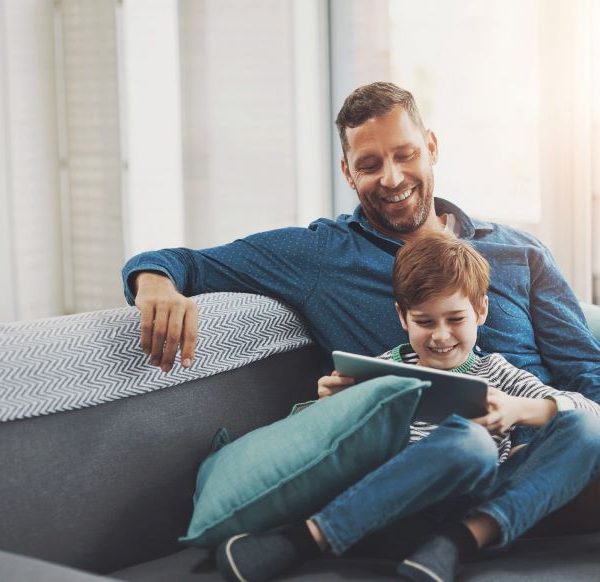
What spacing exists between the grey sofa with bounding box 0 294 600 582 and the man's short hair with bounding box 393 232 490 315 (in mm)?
302

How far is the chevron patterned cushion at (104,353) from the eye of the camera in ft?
4.65

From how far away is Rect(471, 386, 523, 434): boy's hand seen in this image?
56.0 inches

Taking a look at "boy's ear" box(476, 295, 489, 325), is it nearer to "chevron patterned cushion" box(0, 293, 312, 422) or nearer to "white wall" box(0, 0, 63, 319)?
"chevron patterned cushion" box(0, 293, 312, 422)

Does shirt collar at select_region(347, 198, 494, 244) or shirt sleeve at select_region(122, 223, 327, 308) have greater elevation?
shirt collar at select_region(347, 198, 494, 244)

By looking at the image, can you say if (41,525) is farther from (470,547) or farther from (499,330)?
(499,330)

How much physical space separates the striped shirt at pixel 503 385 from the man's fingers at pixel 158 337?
396 mm

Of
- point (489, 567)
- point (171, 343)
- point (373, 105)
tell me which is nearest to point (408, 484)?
point (489, 567)

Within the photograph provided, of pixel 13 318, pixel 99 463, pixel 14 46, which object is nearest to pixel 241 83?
pixel 14 46

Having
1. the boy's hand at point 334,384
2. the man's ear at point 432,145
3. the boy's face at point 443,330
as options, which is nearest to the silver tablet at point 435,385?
the boy's hand at point 334,384

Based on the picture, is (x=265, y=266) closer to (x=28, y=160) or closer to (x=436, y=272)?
(x=436, y=272)

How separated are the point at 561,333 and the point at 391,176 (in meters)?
0.42

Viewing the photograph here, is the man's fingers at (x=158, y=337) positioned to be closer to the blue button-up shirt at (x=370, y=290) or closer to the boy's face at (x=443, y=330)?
the blue button-up shirt at (x=370, y=290)

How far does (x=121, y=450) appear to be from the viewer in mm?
1469

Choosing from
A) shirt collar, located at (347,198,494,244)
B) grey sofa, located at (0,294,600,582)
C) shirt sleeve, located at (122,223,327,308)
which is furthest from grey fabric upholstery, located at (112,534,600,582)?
shirt collar, located at (347,198,494,244)
